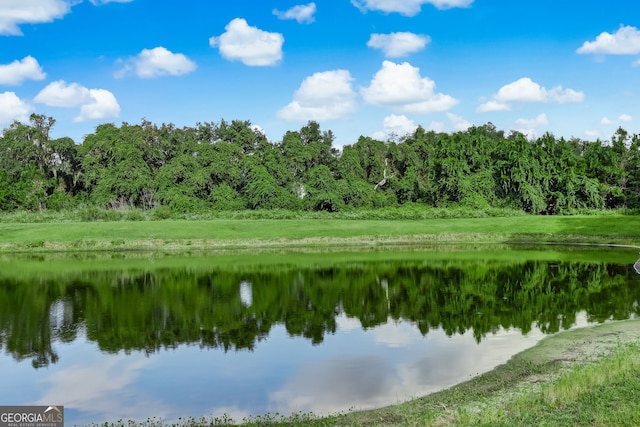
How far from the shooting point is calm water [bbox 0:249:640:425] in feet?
49.7

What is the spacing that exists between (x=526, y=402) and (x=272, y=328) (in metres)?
12.4

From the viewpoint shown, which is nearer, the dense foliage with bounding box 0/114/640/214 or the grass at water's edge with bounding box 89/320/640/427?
the grass at water's edge with bounding box 89/320/640/427

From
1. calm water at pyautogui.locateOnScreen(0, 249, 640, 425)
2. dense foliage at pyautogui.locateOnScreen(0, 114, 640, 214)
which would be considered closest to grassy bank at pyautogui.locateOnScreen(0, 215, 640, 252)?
calm water at pyautogui.locateOnScreen(0, 249, 640, 425)

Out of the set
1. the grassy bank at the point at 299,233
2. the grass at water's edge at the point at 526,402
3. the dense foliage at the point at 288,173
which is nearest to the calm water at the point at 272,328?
the grass at water's edge at the point at 526,402

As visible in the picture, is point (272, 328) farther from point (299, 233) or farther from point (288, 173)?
point (288, 173)

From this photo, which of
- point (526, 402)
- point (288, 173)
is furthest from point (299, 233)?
point (526, 402)

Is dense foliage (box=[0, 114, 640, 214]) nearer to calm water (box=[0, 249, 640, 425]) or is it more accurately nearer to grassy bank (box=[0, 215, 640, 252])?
grassy bank (box=[0, 215, 640, 252])

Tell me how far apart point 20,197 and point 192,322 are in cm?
7677

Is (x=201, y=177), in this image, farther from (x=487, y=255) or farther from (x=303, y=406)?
(x=303, y=406)

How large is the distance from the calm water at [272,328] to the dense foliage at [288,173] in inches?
1783

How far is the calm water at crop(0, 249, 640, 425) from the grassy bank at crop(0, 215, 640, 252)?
14.5 m

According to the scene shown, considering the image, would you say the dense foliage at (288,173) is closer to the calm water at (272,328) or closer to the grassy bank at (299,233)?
the grassy bank at (299,233)

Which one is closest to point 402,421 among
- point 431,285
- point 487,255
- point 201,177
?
point 431,285

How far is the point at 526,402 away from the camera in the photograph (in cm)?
1217
